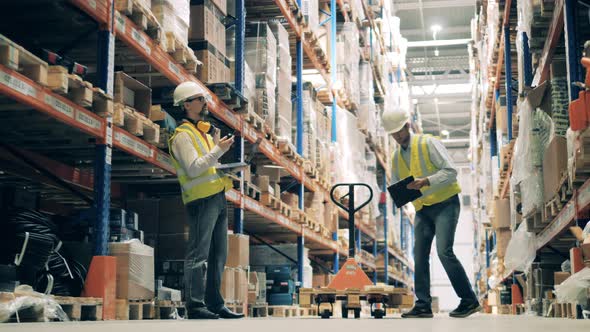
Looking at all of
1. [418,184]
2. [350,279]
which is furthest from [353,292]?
[418,184]

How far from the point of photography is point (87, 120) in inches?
182

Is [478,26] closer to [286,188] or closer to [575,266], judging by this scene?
[286,188]

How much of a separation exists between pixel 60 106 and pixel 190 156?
885 mm

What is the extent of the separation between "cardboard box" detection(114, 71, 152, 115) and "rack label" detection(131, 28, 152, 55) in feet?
0.76

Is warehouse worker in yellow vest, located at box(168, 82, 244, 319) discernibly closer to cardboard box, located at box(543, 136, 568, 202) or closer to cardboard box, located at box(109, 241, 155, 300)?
cardboard box, located at box(109, 241, 155, 300)

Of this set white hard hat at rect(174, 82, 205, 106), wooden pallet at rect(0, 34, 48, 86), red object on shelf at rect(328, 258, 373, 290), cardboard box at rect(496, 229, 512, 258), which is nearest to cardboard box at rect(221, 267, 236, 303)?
red object on shelf at rect(328, 258, 373, 290)

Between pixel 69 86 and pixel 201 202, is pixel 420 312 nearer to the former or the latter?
pixel 201 202

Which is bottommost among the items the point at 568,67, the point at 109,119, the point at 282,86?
the point at 109,119

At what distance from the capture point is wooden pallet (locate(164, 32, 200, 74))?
5723 mm

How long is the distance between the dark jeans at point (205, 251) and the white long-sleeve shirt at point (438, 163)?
58.4 inches

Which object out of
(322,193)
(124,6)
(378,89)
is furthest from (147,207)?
(378,89)

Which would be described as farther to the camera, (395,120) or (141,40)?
(395,120)

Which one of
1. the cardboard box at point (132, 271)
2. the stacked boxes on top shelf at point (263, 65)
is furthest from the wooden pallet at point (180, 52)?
the stacked boxes on top shelf at point (263, 65)

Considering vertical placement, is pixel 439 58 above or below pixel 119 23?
above
